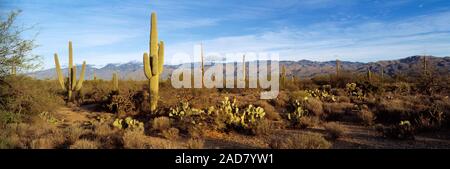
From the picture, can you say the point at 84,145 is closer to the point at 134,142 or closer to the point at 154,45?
the point at 134,142

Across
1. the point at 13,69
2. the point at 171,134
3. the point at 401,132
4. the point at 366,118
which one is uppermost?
the point at 13,69

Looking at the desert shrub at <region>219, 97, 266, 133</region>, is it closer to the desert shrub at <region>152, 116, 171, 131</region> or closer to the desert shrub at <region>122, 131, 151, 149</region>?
the desert shrub at <region>152, 116, 171, 131</region>

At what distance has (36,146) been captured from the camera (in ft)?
24.7

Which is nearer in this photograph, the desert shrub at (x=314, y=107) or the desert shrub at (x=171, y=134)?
the desert shrub at (x=171, y=134)

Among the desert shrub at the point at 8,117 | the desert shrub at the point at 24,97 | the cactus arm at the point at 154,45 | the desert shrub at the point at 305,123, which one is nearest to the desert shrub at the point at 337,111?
the desert shrub at the point at 305,123

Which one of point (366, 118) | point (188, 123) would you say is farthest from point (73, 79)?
point (366, 118)

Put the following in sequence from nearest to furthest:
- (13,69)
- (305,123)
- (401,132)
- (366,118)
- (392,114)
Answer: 1. (401,132)
2. (305,123)
3. (366,118)
4. (392,114)
5. (13,69)

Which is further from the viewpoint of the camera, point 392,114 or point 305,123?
point 392,114

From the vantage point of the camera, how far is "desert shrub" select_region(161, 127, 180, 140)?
912 cm

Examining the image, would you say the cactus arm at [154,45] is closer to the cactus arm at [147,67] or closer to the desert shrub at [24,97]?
the cactus arm at [147,67]

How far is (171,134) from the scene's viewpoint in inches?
362

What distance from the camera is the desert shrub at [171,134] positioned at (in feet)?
29.9

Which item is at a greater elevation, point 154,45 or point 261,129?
point 154,45
